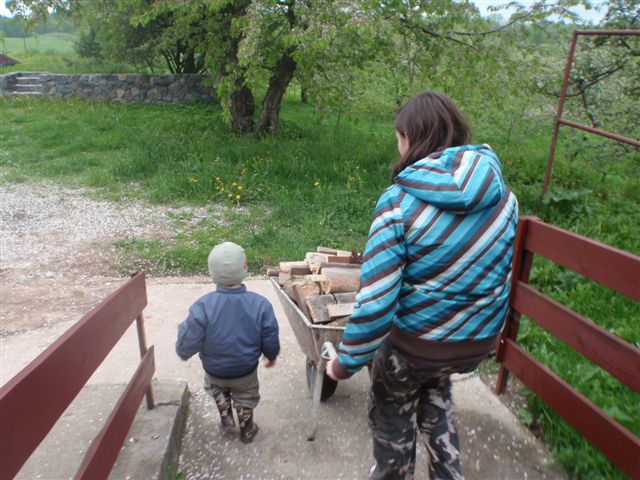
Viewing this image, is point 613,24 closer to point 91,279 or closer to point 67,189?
point 91,279

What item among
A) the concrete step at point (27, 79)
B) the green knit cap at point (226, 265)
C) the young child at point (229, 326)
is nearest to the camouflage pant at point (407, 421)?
the young child at point (229, 326)

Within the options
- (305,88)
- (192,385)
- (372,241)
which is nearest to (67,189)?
(305,88)

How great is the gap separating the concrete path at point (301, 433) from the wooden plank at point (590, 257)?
111cm

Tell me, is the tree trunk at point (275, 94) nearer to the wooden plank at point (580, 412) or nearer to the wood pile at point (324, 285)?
the wood pile at point (324, 285)

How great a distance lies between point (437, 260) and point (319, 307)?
127 centimetres

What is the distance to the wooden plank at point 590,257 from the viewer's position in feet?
7.86

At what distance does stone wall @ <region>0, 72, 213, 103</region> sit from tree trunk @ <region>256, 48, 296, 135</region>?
5273 millimetres

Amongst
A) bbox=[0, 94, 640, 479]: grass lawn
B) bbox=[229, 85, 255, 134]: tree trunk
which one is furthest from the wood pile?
bbox=[229, 85, 255, 134]: tree trunk

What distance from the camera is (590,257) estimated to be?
264 cm

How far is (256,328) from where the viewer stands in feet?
9.60

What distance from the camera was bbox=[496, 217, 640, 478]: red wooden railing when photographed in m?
2.42

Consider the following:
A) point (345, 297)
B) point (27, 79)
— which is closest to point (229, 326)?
point (345, 297)

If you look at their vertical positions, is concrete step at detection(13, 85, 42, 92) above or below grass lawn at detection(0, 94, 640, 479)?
above

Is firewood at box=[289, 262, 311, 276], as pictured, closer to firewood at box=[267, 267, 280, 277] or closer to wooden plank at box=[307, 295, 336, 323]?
firewood at box=[267, 267, 280, 277]
